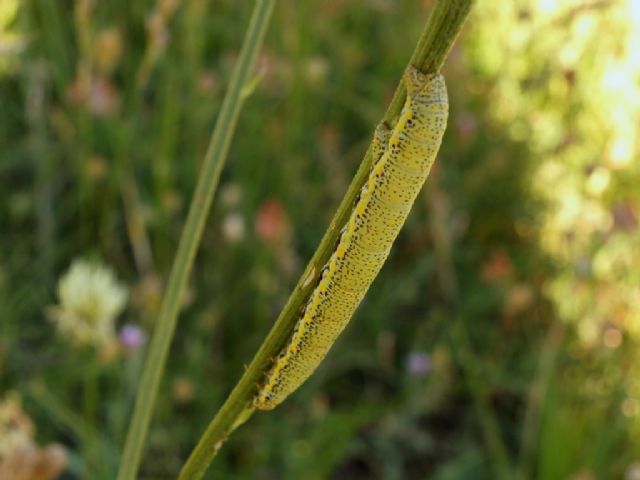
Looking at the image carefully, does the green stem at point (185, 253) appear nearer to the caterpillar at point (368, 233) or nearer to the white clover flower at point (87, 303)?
the caterpillar at point (368, 233)

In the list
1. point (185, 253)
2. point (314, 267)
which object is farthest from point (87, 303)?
point (314, 267)

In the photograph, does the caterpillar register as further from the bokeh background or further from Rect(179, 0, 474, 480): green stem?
the bokeh background

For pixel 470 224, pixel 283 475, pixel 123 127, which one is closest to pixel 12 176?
pixel 123 127

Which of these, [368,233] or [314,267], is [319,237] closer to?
[368,233]

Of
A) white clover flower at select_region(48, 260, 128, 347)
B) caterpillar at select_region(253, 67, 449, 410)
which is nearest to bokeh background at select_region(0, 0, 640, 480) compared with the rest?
white clover flower at select_region(48, 260, 128, 347)

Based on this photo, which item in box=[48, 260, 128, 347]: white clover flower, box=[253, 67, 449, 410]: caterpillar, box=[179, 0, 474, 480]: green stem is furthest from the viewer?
box=[48, 260, 128, 347]: white clover flower

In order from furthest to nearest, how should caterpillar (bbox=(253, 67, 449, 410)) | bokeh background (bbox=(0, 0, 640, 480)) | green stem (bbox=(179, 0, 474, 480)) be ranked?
bokeh background (bbox=(0, 0, 640, 480))
caterpillar (bbox=(253, 67, 449, 410))
green stem (bbox=(179, 0, 474, 480))

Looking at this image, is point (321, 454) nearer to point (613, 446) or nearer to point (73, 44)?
point (613, 446)
